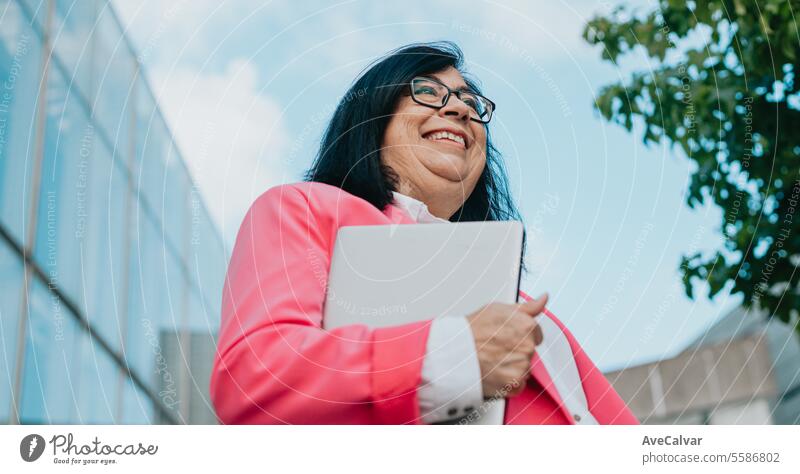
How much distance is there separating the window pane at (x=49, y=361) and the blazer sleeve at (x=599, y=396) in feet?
10.3

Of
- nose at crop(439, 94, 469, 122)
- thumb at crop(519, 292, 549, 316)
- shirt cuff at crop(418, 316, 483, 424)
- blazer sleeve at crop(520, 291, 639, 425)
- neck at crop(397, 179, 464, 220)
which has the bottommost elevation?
blazer sleeve at crop(520, 291, 639, 425)

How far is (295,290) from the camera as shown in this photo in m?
1.39

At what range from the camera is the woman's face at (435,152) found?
1.73m

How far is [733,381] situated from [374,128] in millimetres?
3789

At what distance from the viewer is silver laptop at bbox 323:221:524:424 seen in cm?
140

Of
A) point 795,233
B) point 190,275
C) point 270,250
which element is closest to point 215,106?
point 270,250

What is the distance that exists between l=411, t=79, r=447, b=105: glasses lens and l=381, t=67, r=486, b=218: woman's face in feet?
0.05

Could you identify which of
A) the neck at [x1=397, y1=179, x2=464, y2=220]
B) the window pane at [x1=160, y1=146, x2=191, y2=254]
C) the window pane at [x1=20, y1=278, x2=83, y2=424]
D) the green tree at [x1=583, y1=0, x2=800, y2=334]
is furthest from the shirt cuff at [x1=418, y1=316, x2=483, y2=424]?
the window pane at [x1=160, y1=146, x2=191, y2=254]

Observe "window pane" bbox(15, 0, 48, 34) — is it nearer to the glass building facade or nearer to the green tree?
the glass building facade

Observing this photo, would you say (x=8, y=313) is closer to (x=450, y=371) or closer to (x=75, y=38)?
(x=75, y=38)

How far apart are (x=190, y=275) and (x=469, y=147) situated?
6432 mm

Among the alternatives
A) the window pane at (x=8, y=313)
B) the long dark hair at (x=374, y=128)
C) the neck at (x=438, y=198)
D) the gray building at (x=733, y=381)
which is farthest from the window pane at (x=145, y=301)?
the neck at (x=438, y=198)

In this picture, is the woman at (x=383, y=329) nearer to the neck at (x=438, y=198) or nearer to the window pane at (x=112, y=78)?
the neck at (x=438, y=198)
